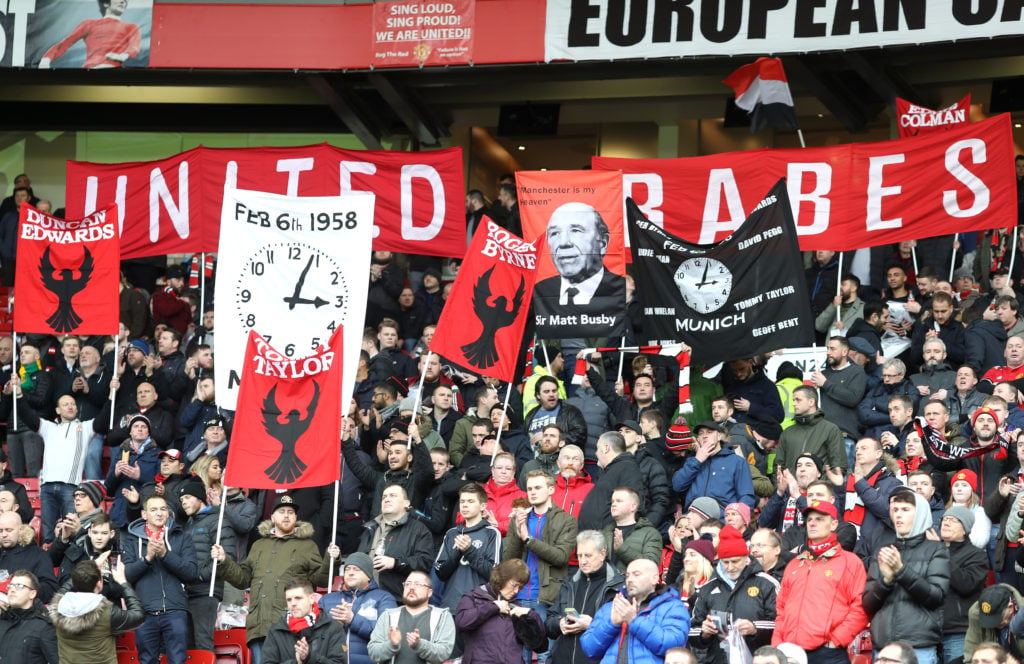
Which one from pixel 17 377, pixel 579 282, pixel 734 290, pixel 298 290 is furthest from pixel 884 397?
pixel 17 377

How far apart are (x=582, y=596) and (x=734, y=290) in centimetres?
407

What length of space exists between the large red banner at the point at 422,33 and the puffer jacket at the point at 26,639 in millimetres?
9648

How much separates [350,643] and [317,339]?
2.74 m

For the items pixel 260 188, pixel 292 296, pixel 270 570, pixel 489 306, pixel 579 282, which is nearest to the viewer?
pixel 270 570

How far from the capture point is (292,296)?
1364 centimetres

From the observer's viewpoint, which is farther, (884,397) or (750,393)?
(884,397)

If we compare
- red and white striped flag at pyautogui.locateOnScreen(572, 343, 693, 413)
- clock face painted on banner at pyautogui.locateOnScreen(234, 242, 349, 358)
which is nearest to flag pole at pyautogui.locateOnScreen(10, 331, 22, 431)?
clock face painted on banner at pyautogui.locateOnScreen(234, 242, 349, 358)

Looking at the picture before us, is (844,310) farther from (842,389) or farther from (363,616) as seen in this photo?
(363,616)

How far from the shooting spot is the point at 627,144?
81.7ft

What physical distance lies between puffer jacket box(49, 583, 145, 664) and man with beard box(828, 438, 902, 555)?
16.7ft

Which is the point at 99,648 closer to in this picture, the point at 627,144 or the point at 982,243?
the point at 982,243

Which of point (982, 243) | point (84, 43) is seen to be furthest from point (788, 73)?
point (84, 43)

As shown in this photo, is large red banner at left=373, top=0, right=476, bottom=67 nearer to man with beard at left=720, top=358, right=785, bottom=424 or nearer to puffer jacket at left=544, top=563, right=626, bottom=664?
man with beard at left=720, top=358, right=785, bottom=424

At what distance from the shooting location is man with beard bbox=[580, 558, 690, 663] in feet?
32.9
